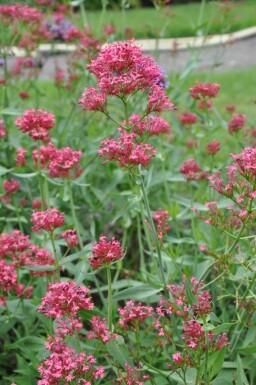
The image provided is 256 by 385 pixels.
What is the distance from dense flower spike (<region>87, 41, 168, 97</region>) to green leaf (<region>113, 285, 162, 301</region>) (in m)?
0.60

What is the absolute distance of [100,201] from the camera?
344cm

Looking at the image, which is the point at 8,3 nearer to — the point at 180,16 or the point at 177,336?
the point at 177,336

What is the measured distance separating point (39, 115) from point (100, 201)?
1107 mm

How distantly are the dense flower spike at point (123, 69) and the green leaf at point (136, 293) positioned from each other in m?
0.60

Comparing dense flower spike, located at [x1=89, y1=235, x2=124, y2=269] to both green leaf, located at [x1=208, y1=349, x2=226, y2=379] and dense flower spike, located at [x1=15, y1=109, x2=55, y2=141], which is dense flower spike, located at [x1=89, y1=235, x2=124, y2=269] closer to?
green leaf, located at [x1=208, y1=349, x2=226, y2=379]

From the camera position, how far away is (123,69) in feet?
6.43

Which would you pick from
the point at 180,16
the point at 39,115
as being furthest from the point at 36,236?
the point at 180,16

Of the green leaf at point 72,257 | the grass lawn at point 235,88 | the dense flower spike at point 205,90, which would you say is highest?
the dense flower spike at point 205,90

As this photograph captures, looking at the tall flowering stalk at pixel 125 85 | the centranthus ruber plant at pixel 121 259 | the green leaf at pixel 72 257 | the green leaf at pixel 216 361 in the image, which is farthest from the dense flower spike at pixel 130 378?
the tall flowering stalk at pixel 125 85

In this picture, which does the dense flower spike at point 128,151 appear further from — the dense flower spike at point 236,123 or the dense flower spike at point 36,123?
the dense flower spike at point 236,123

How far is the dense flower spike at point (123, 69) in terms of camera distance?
1936mm

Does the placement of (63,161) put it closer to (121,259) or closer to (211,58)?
(121,259)

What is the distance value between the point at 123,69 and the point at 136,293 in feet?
2.28

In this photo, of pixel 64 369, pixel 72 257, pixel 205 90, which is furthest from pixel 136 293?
pixel 205 90
